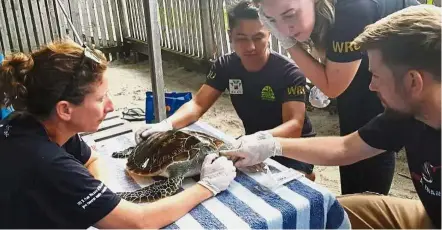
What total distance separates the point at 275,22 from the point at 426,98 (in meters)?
0.77

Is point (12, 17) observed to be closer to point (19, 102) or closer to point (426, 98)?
point (19, 102)

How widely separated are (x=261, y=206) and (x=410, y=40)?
0.61m

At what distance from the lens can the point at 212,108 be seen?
4.34m

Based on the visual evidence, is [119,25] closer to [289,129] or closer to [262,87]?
[262,87]

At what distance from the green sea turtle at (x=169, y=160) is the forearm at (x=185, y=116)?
1.27 ft

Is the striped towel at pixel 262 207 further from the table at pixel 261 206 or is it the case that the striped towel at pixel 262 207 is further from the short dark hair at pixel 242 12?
the short dark hair at pixel 242 12

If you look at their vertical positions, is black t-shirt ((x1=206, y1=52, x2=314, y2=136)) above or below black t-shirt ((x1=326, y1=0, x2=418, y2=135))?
below

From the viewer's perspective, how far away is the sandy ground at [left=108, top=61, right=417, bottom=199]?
277 cm

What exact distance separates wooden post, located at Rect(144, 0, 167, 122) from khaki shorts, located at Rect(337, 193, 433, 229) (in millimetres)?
994

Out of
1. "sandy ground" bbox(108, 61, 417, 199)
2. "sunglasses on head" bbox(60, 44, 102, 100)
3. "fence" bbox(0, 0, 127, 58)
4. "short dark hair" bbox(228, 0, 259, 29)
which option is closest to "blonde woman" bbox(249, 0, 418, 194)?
"short dark hair" bbox(228, 0, 259, 29)

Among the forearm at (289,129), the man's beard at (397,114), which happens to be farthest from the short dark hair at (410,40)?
the forearm at (289,129)

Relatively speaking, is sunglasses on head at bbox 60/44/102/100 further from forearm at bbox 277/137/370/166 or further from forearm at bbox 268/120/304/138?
forearm at bbox 268/120/304/138

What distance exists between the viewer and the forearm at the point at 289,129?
1846 mm

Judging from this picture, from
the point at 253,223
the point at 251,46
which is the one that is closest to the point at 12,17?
the point at 251,46
